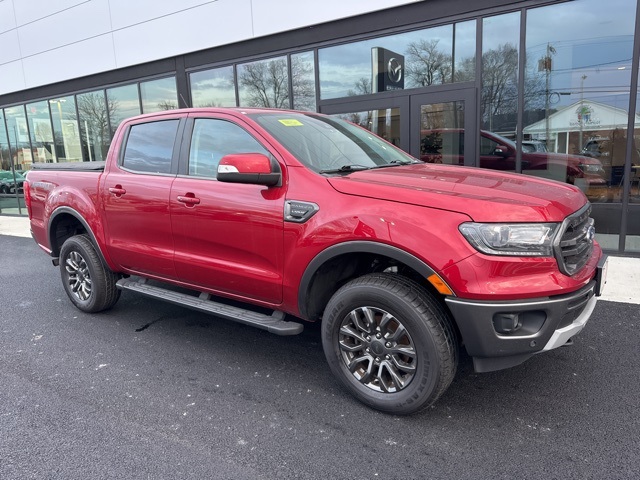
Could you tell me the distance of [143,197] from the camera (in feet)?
13.1

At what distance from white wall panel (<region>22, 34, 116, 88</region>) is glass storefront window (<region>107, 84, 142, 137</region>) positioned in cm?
58

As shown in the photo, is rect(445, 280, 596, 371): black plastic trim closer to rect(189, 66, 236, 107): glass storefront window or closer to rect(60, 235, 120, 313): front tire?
rect(60, 235, 120, 313): front tire

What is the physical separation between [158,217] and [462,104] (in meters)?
5.33

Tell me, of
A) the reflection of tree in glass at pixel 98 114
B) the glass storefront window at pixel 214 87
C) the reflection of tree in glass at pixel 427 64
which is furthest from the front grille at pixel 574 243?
the reflection of tree in glass at pixel 98 114

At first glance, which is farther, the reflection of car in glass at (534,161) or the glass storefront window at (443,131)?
the glass storefront window at (443,131)

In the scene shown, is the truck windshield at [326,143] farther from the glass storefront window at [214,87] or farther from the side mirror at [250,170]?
the glass storefront window at [214,87]

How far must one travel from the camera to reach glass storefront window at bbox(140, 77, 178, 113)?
36.3 feet

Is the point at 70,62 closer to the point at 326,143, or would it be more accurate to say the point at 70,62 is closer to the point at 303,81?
the point at 303,81

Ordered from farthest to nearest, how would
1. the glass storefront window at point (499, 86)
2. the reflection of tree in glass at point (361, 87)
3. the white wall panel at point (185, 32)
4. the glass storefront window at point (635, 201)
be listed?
the white wall panel at point (185, 32) < the reflection of tree in glass at point (361, 87) < the glass storefront window at point (499, 86) < the glass storefront window at point (635, 201)

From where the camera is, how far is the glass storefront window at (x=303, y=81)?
896cm

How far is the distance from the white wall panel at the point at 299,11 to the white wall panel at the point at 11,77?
876cm

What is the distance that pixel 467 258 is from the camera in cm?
252

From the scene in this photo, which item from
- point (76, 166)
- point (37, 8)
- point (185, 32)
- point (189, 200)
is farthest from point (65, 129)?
point (189, 200)

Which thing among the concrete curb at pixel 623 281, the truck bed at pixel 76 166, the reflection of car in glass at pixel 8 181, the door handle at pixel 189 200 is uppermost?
the truck bed at pixel 76 166
